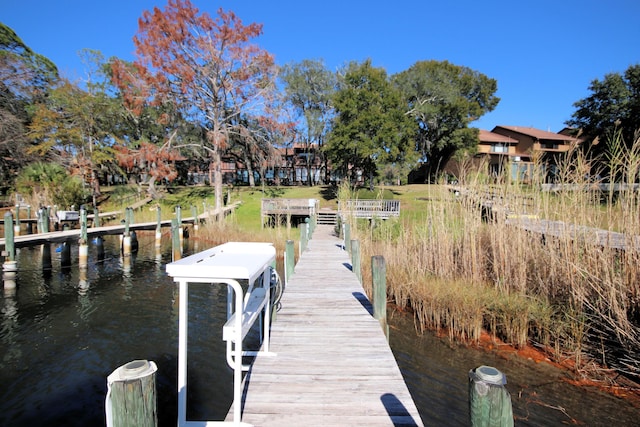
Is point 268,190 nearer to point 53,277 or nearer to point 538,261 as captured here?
point 53,277

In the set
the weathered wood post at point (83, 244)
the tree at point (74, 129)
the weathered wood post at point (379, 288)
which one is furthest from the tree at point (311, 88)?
the weathered wood post at point (379, 288)

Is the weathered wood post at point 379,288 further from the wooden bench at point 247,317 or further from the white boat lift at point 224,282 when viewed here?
the white boat lift at point 224,282

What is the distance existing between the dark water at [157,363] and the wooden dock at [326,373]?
1325 mm

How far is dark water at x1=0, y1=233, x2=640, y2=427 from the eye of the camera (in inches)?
185

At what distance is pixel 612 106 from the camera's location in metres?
27.1

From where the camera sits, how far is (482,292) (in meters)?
6.67

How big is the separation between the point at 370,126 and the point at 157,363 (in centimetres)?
2426

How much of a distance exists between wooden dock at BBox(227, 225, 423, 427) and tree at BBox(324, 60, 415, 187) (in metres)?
22.2

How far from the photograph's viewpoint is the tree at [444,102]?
33.9 metres

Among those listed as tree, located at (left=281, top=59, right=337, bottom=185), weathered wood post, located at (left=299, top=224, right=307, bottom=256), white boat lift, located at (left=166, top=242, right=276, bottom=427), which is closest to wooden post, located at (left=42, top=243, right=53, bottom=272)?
weathered wood post, located at (left=299, top=224, right=307, bottom=256)

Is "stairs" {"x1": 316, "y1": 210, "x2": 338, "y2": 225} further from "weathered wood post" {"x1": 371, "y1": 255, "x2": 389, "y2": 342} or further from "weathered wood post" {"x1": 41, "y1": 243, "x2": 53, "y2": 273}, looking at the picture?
"weathered wood post" {"x1": 371, "y1": 255, "x2": 389, "y2": 342}

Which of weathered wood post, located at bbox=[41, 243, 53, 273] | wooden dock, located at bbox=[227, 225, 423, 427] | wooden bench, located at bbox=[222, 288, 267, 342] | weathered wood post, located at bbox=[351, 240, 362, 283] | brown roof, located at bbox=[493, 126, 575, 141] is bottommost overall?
weathered wood post, located at bbox=[41, 243, 53, 273]

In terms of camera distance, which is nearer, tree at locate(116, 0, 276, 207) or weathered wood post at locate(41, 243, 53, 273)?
weathered wood post at locate(41, 243, 53, 273)

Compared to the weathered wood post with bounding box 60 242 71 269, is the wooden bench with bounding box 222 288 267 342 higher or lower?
higher
